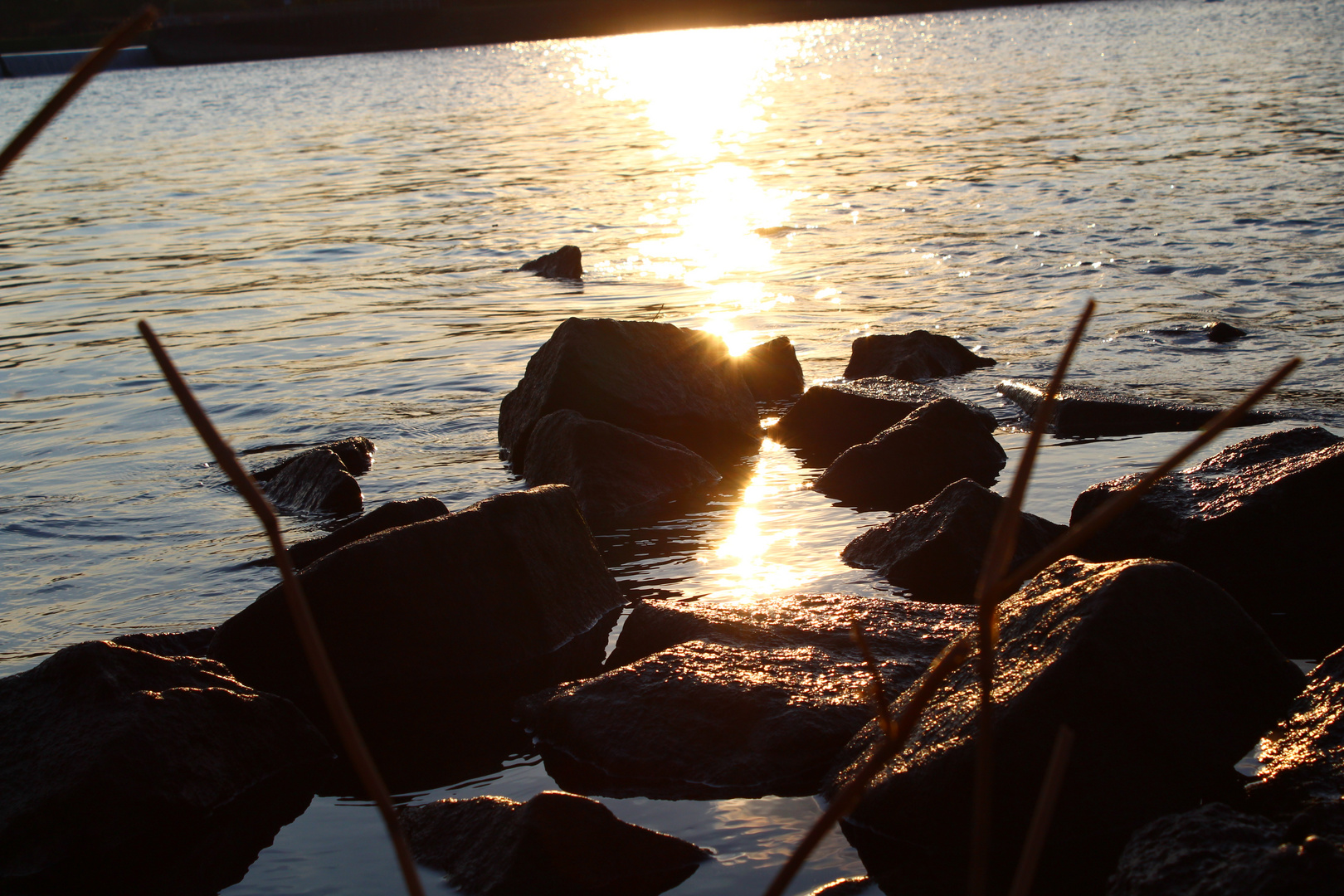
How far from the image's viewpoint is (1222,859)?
8.44ft

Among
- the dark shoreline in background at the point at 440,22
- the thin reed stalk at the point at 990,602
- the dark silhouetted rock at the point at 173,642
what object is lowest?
the dark silhouetted rock at the point at 173,642

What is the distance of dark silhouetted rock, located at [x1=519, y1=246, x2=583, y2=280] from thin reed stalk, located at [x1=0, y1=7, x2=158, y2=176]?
13.2 m

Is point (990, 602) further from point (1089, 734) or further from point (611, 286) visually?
point (611, 286)

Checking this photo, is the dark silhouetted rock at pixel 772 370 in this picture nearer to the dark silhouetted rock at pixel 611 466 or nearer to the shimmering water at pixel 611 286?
the shimmering water at pixel 611 286

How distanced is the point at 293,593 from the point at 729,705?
3.24 m

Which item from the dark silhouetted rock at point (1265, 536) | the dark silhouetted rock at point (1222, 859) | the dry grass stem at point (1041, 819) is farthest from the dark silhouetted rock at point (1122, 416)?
the dry grass stem at point (1041, 819)

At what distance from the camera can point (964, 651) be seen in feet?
2.25

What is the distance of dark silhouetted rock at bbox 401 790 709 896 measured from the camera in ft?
10.0

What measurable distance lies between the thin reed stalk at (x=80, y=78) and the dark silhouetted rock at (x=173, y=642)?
4.08 m

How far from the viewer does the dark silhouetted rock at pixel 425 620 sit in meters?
4.53

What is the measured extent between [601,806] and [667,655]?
40.7 inches

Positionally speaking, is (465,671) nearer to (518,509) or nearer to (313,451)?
(518,509)

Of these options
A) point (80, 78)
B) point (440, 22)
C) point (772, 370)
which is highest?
point (440, 22)

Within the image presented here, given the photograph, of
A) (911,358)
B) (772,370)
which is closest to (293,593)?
(911,358)
